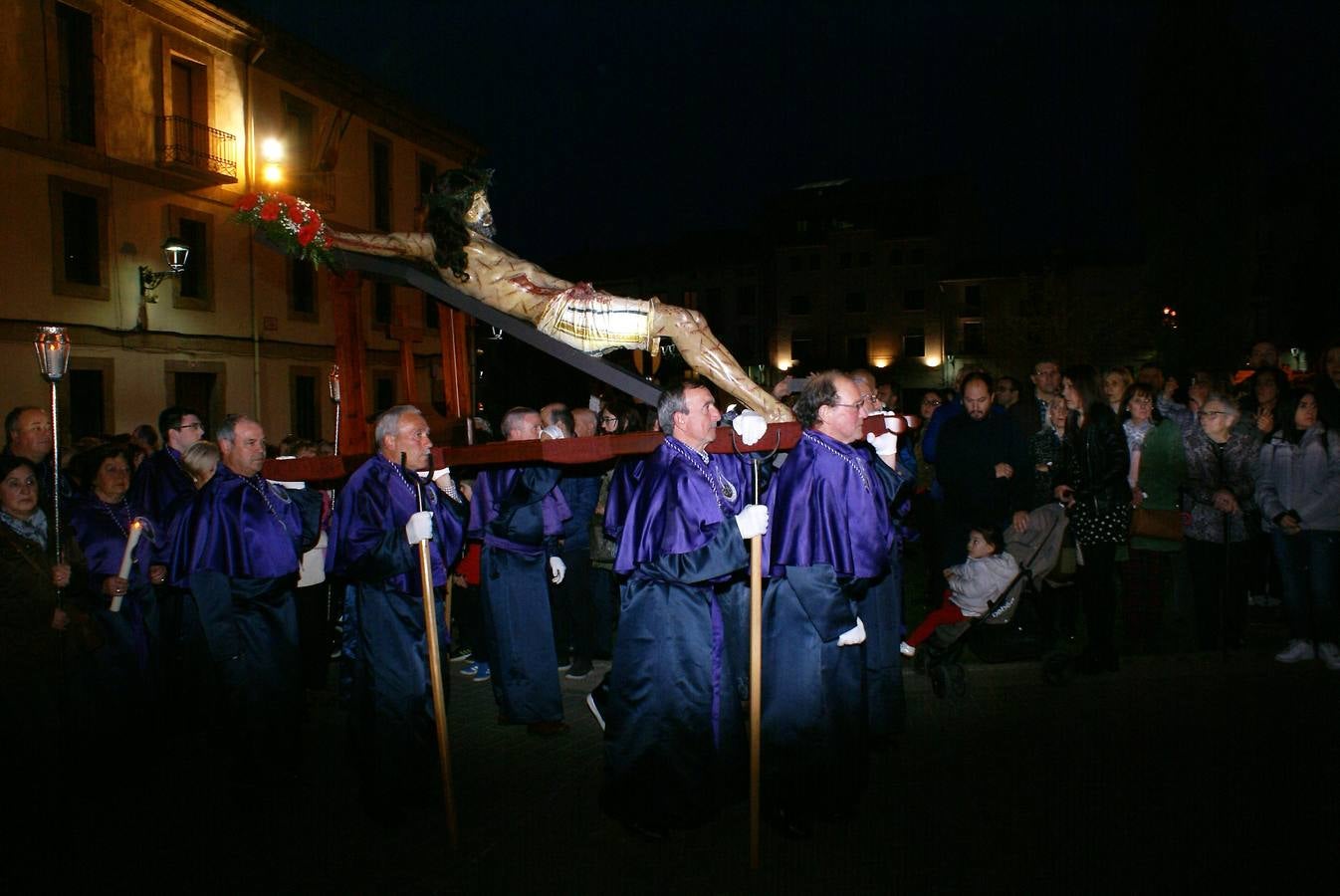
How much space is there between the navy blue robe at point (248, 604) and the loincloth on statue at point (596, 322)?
2.05m

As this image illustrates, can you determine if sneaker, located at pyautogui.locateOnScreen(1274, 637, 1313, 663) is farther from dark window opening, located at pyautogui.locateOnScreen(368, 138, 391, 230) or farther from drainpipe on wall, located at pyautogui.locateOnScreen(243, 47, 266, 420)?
dark window opening, located at pyautogui.locateOnScreen(368, 138, 391, 230)

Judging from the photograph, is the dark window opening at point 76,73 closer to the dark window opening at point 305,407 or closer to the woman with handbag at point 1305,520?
the dark window opening at point 305,407

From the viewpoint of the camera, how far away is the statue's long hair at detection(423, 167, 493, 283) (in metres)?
4.72

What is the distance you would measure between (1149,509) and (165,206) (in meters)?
18.4

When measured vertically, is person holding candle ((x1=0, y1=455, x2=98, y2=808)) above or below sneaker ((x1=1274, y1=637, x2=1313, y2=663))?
above

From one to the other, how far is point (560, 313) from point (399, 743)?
93.9 inches

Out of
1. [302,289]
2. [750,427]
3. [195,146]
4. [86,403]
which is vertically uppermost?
[195,146]

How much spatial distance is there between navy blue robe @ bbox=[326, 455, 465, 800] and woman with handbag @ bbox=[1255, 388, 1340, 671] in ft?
19.6

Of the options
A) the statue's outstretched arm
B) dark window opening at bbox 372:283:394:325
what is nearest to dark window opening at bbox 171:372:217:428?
dark window opening at bbox 372:283:394:325

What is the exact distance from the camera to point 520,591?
634 cm

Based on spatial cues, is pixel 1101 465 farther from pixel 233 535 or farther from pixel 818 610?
pixel 233 535

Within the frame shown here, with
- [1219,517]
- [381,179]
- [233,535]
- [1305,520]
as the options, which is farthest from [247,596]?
[381,179]

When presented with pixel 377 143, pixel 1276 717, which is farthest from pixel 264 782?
pixel 377 143

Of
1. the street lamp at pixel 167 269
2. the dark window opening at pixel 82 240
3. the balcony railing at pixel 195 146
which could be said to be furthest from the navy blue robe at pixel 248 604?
the balcony railing at pixel 195 146
